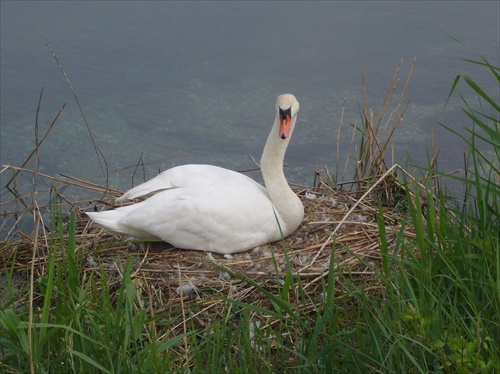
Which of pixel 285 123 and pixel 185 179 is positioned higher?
pixel 285 123

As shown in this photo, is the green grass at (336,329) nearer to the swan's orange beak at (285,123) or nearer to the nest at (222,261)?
the nest at (222,261)

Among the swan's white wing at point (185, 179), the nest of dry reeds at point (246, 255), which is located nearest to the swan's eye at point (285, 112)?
the swan's white wing at point (185, 179)

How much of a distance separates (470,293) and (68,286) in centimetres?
166

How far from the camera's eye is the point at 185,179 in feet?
16.7

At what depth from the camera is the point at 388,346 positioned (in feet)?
11.2

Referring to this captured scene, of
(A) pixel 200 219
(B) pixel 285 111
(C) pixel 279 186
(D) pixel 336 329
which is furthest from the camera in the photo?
(C) pixel 279 186

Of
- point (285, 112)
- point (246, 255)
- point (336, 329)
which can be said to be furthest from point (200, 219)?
point (336, 329)

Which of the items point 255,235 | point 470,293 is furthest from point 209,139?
point 470,293

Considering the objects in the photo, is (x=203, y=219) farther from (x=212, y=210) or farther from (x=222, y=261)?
(x=222, y=261)

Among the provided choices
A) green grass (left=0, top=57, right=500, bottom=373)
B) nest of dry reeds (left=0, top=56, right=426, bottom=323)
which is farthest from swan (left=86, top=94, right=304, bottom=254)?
green grass (left=0, top=57, right=500, bottom=373)

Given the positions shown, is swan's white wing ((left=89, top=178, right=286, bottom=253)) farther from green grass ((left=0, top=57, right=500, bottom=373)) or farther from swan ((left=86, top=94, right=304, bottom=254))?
green grass ((left=0, top=57, right=500, bottom=373))

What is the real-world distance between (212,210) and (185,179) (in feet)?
1.17

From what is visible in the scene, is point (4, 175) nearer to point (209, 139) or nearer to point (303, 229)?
point (209, 139)

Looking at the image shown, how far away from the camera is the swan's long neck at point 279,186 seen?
516cm
